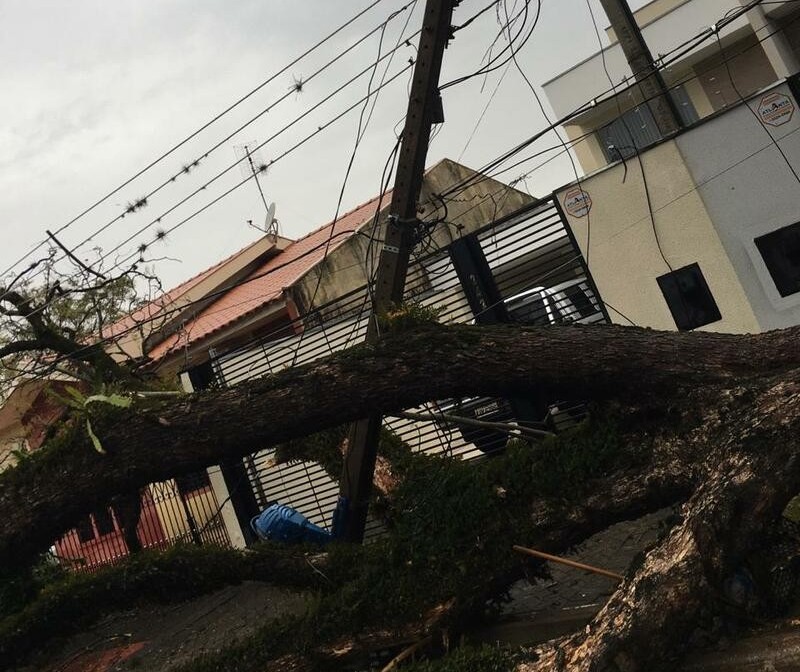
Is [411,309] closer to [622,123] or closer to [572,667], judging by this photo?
[572,667]

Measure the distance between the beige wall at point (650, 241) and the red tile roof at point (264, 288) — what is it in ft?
18.4

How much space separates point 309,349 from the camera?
36.0 feet

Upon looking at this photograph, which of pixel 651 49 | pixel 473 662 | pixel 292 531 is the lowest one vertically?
pixel 473 662

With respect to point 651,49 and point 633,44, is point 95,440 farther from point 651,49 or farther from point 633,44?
point 651,49

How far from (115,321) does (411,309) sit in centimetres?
831

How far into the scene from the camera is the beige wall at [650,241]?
371 inches

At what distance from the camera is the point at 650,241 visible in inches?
380

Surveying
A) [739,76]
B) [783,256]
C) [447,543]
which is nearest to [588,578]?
[447,543]

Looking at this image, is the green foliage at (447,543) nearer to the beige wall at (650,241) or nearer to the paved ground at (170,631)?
the paved ground at (170,631)

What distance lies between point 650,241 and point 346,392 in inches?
199

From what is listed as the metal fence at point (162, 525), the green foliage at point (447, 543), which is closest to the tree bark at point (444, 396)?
the green foliage at point (447, 543)

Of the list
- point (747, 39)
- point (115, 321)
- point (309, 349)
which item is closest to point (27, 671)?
point (309, 349)

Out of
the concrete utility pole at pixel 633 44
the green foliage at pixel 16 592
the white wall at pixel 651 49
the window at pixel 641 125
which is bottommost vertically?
the green foliage at pixel 16 592

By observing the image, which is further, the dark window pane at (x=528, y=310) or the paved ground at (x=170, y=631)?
the dark window pane at (x=528, y=310)
